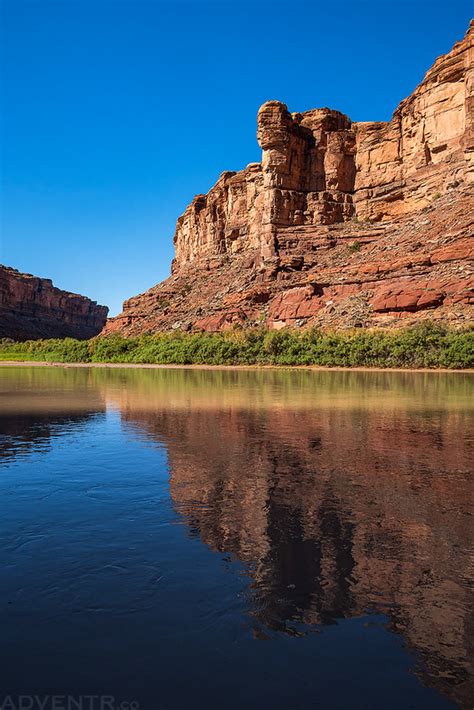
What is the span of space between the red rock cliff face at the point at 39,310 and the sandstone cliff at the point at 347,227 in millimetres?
64408

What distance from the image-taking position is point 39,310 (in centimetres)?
14800

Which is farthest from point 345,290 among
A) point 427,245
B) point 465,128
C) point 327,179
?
point 327,179

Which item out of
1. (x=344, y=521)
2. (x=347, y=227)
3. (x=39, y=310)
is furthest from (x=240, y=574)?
(x=39, y=310)

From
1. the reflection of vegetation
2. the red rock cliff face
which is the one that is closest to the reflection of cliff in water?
the reflection of vegetation

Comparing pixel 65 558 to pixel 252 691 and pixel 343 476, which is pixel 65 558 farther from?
pixel 343 476

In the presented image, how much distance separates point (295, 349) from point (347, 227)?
29.9 metres

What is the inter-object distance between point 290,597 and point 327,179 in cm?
7144

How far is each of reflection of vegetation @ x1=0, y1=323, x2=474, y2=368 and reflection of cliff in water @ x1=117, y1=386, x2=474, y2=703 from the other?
23.0 meters

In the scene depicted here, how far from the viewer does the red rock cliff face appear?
5281 inches

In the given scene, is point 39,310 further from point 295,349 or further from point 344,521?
point 344,521

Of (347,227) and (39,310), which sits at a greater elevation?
(347,227)

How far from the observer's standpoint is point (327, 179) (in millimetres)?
70000

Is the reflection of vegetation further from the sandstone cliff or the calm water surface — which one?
the calm water surface

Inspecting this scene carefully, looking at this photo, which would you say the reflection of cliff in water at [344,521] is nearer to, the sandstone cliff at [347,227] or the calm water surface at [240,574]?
the calm water surface at [240,574]
